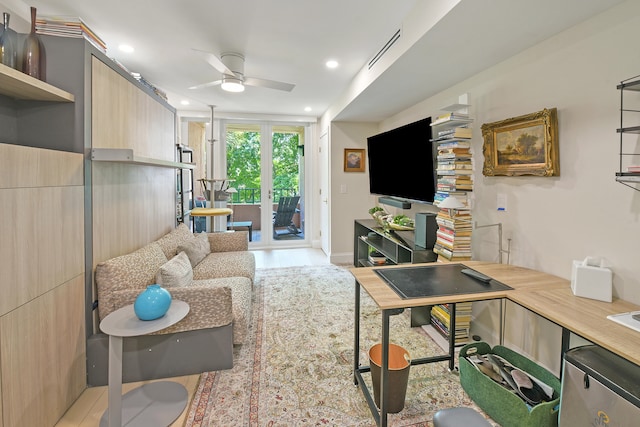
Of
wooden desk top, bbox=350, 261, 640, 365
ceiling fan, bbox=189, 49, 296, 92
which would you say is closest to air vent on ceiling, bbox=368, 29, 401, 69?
ceiling fan, bbox=189, 49, 296, 92

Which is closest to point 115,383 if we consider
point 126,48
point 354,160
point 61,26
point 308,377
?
point 308,377

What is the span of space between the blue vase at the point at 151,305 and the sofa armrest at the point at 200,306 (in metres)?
0.36

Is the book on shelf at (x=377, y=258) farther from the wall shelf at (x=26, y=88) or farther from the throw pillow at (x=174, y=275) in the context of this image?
the wall shelf at (x=26, y=88)

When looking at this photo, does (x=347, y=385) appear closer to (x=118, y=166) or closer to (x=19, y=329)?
(x=19, y=329)

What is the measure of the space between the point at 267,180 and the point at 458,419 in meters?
5.07

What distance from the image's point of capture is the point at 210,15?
7.30 feet

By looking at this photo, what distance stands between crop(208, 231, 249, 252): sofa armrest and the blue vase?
2144 mm

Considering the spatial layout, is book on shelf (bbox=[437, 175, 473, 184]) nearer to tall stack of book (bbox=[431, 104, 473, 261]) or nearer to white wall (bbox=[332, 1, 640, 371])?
tall stack of book (bbox=[431, 104, 473, 261])

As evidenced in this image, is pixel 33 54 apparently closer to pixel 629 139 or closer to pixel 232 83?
pixel 232 83

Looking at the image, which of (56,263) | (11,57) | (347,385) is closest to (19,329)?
(56,263)

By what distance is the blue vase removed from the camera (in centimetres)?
153

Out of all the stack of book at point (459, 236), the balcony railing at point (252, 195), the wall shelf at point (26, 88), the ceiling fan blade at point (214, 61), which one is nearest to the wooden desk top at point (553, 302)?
the stack of book at point (459, 236)

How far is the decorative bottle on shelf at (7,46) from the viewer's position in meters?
1.57

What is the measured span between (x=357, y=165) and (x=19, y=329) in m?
4.29
